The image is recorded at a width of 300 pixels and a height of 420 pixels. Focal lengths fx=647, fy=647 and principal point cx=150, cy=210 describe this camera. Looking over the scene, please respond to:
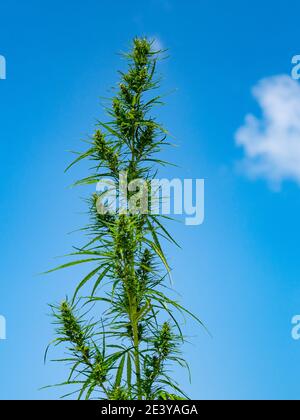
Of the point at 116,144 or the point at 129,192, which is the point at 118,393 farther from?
the point at 116,144

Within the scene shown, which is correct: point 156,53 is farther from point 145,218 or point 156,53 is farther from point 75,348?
point 75,348

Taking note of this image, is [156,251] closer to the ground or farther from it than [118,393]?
farther from it

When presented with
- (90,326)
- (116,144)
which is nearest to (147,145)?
(116,144)

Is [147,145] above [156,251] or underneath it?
above

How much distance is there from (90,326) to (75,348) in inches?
7.6

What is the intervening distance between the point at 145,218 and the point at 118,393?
1.41 m

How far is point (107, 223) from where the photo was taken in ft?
16.3
